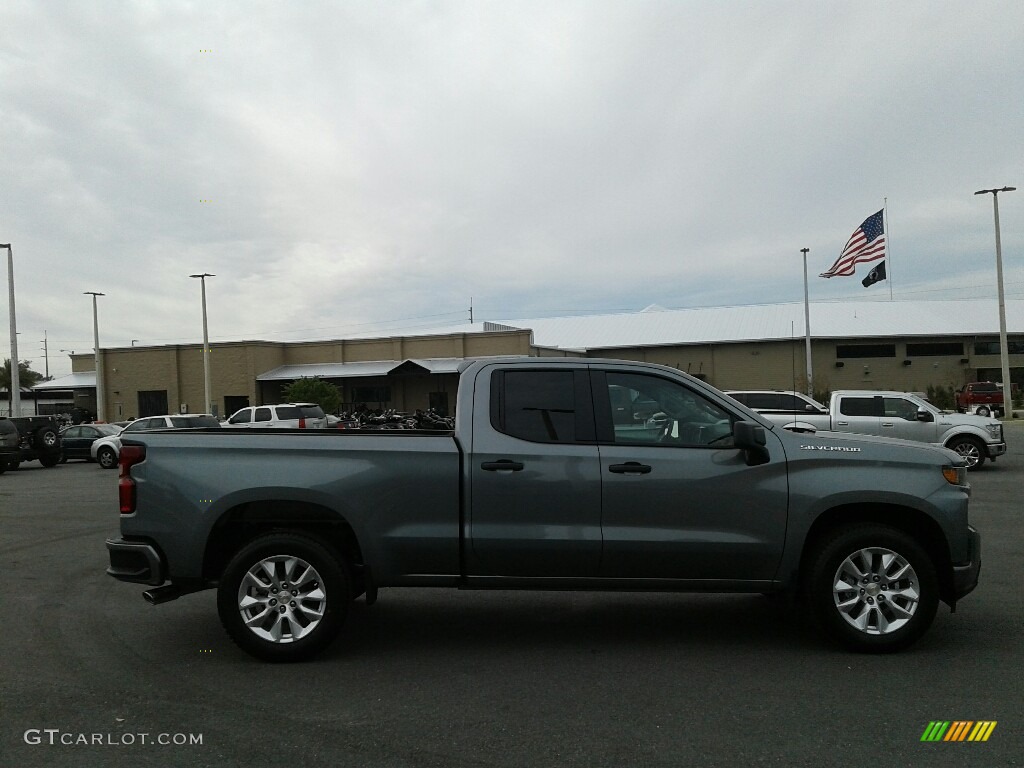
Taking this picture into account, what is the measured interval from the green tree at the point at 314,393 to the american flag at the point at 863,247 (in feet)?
83.4

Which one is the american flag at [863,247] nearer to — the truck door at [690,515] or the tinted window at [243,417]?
the tinted window at [243,417]

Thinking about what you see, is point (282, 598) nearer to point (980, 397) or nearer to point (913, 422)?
point (913, 422)

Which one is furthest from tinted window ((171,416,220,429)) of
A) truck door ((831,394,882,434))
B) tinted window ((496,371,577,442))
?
tinted window ((496,371,577,442))

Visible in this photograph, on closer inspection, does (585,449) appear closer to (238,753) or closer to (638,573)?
(638,573)

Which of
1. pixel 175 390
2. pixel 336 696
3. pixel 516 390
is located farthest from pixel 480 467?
pixel 175 390

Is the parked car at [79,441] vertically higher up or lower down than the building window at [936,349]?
lower down

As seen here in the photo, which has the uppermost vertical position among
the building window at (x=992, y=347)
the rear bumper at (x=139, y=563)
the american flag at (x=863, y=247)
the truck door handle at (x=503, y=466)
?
the american flag at (x=863, y=247)

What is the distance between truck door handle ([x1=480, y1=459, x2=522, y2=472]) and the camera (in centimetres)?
532

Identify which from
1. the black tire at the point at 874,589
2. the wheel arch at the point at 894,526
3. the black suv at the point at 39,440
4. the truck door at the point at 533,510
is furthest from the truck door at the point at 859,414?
the black suv at the point at 39,440

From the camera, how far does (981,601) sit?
670 cm

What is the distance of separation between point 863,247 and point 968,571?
2982 centimetres

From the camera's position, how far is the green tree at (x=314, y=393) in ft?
139

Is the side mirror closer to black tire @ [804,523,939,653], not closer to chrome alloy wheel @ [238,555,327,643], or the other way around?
black tire @ [804,523,939,653]

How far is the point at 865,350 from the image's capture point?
54531 millimetres
